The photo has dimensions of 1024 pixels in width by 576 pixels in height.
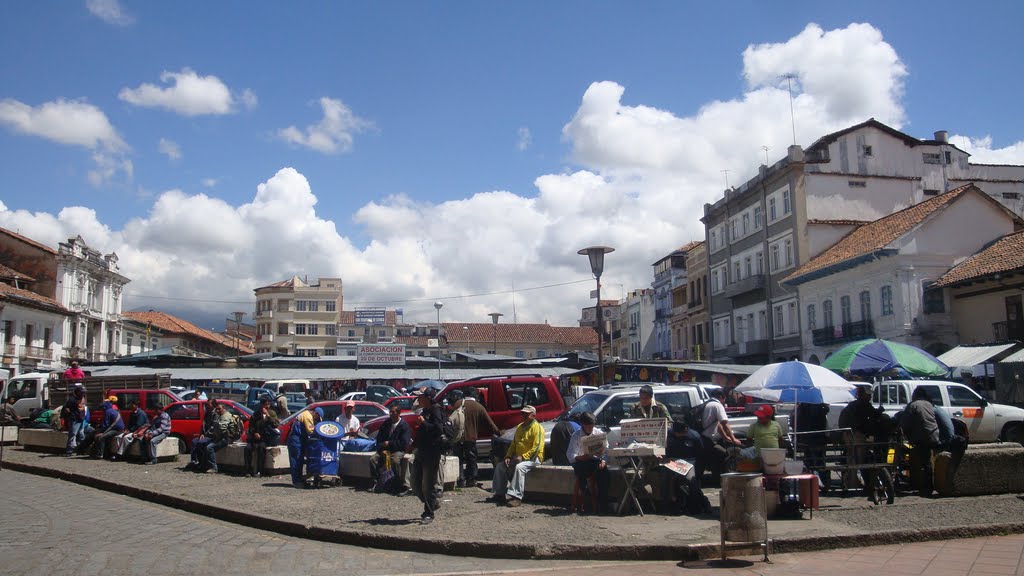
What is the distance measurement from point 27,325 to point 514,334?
201 feet

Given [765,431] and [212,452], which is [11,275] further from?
[765,431]

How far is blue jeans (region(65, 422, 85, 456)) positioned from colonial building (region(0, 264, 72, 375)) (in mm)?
32254

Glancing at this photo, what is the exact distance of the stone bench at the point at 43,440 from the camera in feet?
67.0

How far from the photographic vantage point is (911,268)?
34.1m

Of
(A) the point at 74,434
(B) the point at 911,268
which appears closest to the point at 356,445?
(A) the point at 74,434

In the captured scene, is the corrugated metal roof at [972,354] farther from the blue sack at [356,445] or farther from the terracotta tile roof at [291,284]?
the terracotta tile roof at [291,284]

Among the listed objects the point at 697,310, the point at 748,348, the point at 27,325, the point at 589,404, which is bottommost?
the point at 589,404

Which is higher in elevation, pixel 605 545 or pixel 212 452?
pixel 212 452

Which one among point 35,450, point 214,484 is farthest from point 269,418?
point 35,450

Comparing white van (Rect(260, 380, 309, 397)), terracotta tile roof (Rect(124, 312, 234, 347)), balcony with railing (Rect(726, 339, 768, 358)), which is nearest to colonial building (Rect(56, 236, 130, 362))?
terracotta tile roof (Rect(124, 312, 234, 347))

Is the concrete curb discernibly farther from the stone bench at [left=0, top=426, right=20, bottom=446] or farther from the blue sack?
the stone bench at [left=0, top=426, right=20, bottom=446]

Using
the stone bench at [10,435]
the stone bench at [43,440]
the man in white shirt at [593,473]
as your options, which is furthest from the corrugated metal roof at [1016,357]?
the stone bench at [10,435]

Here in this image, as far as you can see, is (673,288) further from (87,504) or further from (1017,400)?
(87,504)

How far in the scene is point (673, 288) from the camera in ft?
203
